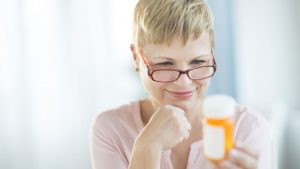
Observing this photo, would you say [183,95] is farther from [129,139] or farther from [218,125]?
[218,125]

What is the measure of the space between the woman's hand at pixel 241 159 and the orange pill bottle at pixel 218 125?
42mm

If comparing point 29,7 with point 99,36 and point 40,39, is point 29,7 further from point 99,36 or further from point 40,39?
point 99,36

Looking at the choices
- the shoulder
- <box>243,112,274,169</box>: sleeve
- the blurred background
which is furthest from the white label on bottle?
the blurred background

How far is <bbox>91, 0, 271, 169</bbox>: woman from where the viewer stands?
126 centimetres

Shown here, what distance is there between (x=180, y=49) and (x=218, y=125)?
0.40m

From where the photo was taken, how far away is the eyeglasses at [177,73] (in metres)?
1.31

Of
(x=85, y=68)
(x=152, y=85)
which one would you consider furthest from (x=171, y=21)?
(x=85, y=68)

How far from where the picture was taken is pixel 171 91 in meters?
1.34

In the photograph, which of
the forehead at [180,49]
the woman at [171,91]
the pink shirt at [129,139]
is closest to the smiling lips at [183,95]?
the woman at [171,91]

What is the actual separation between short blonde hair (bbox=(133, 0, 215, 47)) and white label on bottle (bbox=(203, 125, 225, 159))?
0.39 meters

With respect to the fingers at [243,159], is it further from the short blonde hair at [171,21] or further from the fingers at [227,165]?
the short blonde hair at [171,21]

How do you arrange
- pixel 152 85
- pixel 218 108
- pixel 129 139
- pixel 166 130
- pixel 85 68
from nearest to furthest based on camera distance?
pixel 218 108 < pixel 166 130 < pixel 152 85 < pixel 129 139 < pixel 85 68

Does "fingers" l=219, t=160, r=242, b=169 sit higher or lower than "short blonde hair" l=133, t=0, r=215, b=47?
lower

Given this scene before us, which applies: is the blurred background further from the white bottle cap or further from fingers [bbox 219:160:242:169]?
the white bottle cap
